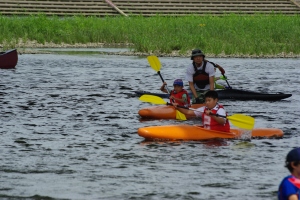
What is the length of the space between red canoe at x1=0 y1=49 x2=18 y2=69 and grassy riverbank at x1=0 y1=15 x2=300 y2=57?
7.38 metres

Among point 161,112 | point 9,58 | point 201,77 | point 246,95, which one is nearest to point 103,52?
point 9,58

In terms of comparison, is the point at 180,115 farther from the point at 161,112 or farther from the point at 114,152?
the point at 114,152

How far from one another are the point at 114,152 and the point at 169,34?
2623cm

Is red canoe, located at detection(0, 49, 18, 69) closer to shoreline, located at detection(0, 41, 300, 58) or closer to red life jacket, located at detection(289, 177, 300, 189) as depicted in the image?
shoreline, located at detection(0, 41, 300, 58)

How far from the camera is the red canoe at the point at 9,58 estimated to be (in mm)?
28812

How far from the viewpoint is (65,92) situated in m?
22.5

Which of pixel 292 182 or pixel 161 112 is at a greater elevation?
pixel 292 182

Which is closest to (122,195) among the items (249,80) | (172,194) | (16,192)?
(172,194)

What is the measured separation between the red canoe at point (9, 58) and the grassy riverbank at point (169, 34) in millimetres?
7384

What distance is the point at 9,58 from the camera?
2881 cm

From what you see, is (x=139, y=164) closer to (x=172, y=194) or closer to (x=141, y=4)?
(x=172, y=194)

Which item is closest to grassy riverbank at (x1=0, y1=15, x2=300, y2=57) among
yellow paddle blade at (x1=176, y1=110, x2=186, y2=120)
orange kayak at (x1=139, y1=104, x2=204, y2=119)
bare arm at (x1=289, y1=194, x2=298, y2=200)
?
orange kayak at (x1=139, y1=104, x2=204, y2=119)

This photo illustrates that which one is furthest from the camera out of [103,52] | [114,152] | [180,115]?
[103,52]

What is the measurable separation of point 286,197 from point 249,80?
19392 mm
